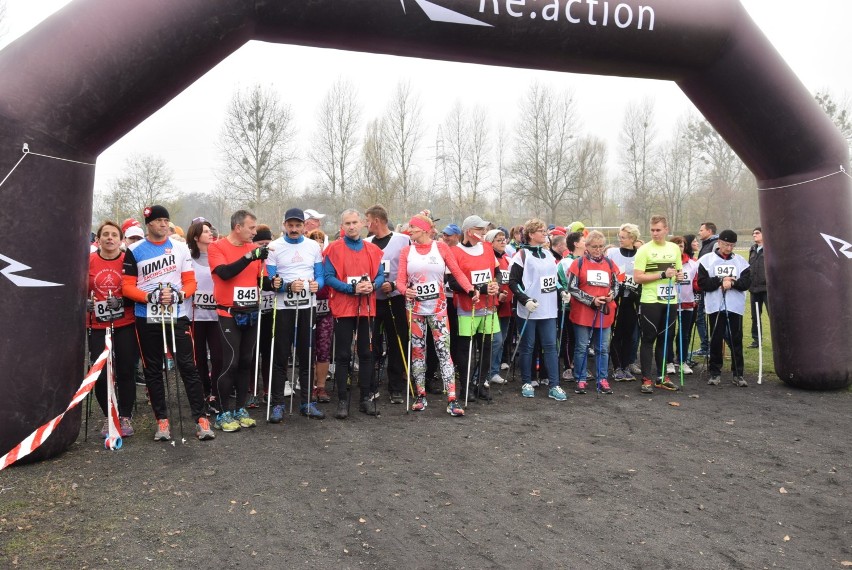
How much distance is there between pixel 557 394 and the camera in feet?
25.9

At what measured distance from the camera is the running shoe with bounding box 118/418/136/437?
6418 millimetres

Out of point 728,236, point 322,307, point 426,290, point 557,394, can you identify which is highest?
point 728,236

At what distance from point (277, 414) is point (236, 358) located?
780 millimetres

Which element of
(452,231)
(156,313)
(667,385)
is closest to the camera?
(156,313)

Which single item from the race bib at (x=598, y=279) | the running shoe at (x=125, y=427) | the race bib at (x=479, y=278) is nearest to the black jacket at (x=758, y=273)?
the race bib at (x=598, y=279)

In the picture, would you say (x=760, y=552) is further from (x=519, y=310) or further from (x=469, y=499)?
(x=519, y=310)

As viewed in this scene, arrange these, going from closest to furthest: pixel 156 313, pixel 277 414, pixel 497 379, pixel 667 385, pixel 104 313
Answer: pixel 156 313 → pixel 104 313 → pixel 277 414 → pixel 667 385 → pixel 497 379

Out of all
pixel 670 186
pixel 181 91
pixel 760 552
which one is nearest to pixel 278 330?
pixel 181 91

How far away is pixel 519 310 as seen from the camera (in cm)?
843

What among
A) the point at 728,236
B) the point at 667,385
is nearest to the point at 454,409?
the point at 667,385

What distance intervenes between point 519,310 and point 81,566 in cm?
579

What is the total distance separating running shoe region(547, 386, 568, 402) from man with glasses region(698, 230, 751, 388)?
2.29 metres

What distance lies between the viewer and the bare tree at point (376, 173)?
1404 inches

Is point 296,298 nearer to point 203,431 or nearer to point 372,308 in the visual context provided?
point 372,308
